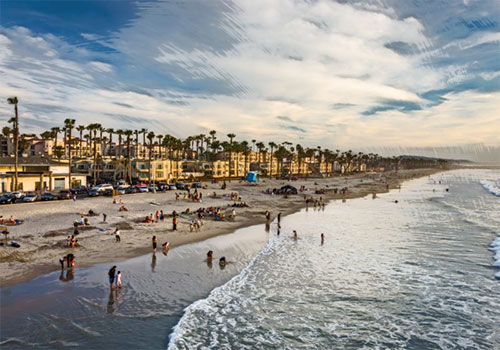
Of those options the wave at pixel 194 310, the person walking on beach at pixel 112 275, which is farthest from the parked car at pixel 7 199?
the wave at pixel 194 310

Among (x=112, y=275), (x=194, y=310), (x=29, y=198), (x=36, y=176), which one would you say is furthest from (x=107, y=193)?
(x=194, y=310)

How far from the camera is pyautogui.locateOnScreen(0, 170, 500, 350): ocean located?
45.2 ft

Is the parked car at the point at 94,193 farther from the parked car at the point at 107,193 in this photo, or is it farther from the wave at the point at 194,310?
the wave at the point at 194,310

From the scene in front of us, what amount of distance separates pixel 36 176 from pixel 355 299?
191ft

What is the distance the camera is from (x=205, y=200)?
180ft

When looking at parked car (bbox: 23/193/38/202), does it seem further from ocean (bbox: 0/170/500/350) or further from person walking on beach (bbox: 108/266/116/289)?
person walking on beach (bbox: 108/266/116/289)

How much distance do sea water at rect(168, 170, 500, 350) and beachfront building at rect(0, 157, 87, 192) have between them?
4641 cm

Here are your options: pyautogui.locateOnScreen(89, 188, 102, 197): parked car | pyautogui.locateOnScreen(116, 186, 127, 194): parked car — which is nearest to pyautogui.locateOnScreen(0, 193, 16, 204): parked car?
pyautogui.locateOnScreen(89, 188, 102, 197): parked car

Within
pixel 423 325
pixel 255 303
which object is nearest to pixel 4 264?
pixel 255 303

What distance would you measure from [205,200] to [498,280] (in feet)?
134

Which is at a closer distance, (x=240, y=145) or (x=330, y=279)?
(x=330, y=279)

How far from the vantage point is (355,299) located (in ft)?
60.3

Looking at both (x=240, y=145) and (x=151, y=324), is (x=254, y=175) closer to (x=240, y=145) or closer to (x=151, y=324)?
(x=240, y=145)

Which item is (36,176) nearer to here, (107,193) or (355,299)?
(107,193)
